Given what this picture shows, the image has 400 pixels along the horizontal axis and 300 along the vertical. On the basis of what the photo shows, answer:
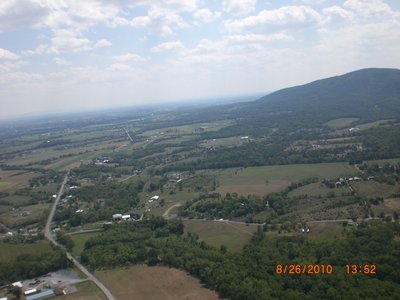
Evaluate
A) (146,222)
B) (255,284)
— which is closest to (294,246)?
(255,284)

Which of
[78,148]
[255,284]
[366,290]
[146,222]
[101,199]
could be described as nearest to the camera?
[366,290]

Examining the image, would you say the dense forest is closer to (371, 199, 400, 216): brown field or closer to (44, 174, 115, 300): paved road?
(44, 174, 115, 300): paved road

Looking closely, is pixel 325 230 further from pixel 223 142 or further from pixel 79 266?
pixel 223 142

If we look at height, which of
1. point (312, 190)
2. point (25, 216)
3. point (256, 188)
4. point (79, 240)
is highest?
point (312, 190)

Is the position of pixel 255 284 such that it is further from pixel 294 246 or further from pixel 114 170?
pixel 114 170

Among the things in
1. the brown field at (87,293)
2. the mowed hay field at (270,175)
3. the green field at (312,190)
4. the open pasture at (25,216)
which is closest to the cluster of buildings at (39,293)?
the brown field at (87,293)

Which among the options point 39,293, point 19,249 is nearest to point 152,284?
point 39,293
